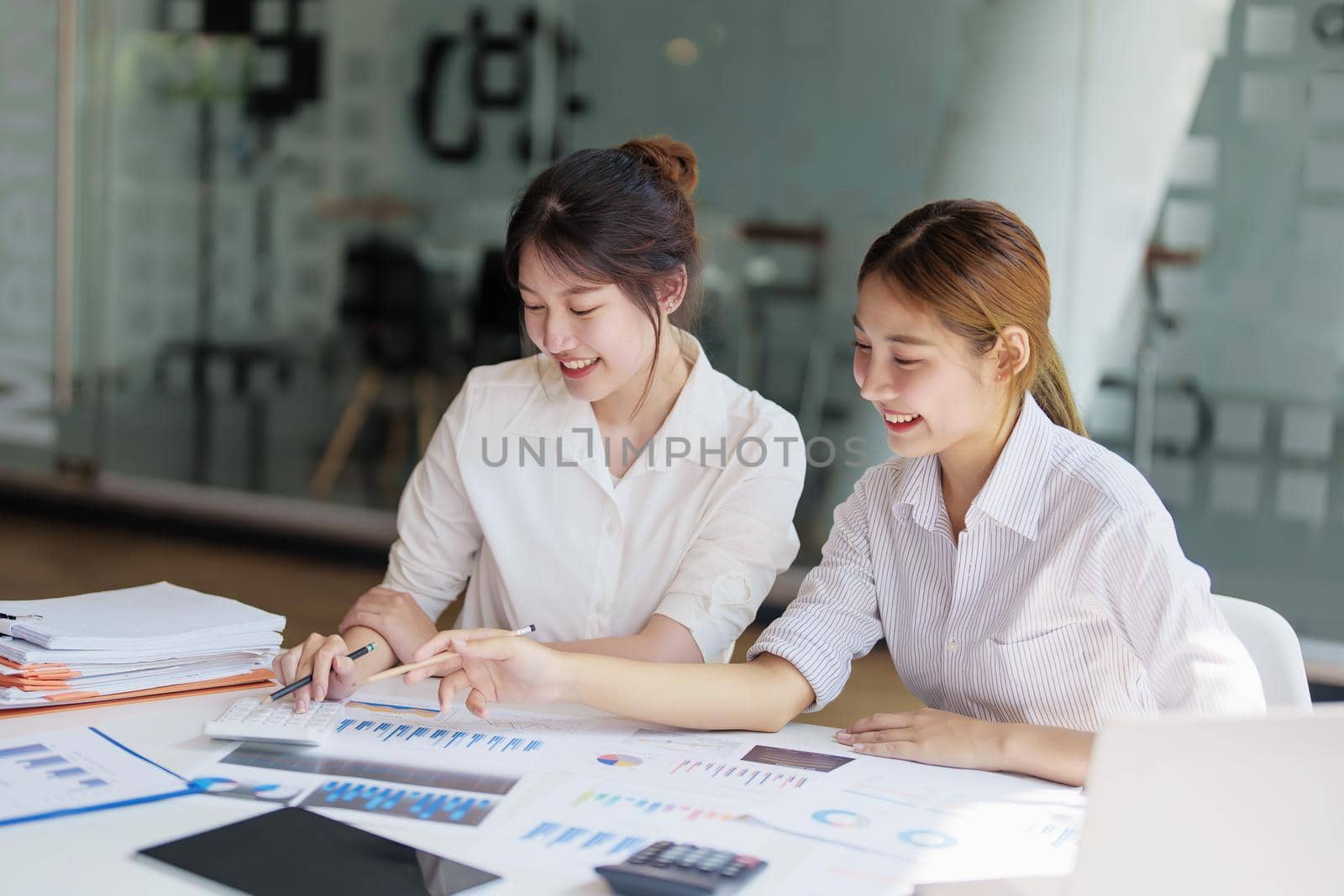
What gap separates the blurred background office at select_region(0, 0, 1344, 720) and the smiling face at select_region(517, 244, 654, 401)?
2545mm

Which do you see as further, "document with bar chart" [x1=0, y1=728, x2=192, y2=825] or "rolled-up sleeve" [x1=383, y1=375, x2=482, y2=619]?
"rolled-up sleeve" [x1=383, y1=375, x2=482, y2=619]

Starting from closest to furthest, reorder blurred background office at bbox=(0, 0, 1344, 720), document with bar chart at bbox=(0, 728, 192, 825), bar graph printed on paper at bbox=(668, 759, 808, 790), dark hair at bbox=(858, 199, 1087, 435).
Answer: document with bar chart at bbox=(0, 728, 192, 825), bar graph printed on paper at bbox=(668, 759, 808, 790), dark hair at bbox=(858, 199, 1087, 435), blurred background office at bbox=(0, 0, 1344, 720)

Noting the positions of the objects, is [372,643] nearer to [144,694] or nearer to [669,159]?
[144,694]

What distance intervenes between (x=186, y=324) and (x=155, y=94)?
96 cm

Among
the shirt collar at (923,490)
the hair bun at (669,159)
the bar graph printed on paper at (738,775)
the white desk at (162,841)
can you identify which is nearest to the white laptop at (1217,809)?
the white desk at (162,841)

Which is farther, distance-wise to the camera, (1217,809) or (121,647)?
(121,647)

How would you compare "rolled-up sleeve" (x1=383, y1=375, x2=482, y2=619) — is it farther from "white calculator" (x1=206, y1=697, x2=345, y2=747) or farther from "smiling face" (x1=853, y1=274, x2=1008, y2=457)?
"smiling face" (x1=853, y1=274, x2=1008, y2=457)

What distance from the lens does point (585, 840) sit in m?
1.16

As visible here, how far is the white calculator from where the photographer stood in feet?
4.57

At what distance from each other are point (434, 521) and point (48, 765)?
0.79 m

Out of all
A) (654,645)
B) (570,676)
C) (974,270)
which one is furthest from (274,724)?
(974,270)

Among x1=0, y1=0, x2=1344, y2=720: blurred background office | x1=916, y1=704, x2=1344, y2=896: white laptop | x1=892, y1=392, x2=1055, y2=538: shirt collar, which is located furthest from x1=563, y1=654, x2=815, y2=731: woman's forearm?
x1=0, y1=0, x2=1344, y2=720: blurred background office

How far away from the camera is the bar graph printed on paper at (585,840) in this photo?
1.14 metres

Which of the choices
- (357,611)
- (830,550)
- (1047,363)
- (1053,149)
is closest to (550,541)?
(357,611)
